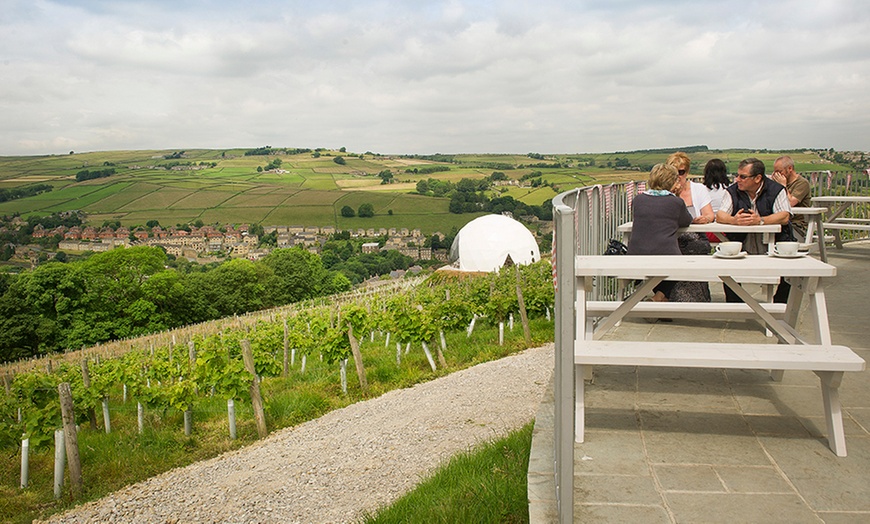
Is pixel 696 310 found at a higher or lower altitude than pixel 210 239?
higher

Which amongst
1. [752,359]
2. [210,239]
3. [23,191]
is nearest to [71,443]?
[752,359]

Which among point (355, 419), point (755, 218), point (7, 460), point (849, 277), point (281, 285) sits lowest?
point (281, 285)

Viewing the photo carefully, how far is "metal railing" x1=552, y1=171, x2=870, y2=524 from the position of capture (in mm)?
2004

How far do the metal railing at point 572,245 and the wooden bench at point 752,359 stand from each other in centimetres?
21

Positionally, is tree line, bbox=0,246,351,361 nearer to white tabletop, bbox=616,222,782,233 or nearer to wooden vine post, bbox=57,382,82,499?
wooden vine post, bbox=57,382,82,499

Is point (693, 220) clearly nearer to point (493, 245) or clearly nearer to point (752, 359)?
point (752, 359)

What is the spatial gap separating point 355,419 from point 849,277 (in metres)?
6.16

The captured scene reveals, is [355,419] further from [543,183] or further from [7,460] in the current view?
[543,183]

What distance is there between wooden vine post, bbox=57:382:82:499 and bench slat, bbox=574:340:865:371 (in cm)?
701

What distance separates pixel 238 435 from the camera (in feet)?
30.5

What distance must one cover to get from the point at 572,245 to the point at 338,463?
5.71 m

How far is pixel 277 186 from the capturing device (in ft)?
407

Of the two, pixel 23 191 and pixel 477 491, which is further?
pixel 23 191

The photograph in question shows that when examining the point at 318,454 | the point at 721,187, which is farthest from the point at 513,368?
the point at 721,187
